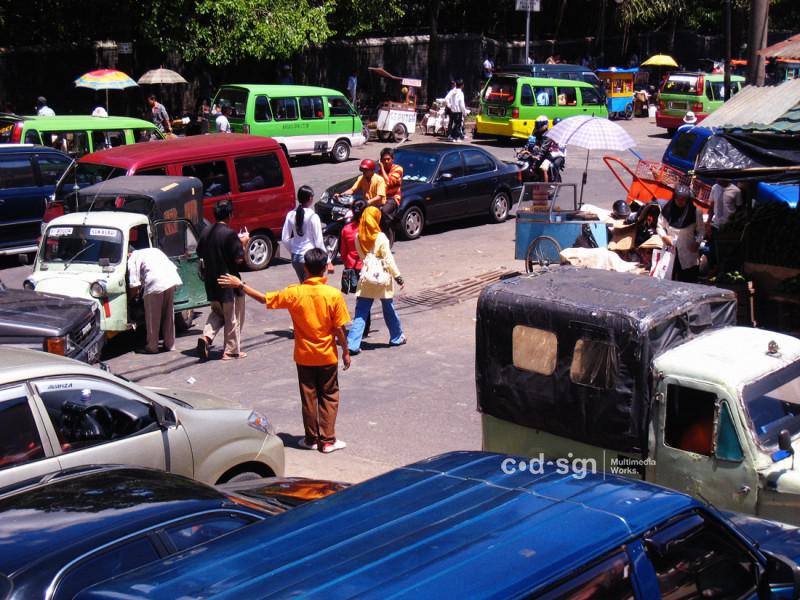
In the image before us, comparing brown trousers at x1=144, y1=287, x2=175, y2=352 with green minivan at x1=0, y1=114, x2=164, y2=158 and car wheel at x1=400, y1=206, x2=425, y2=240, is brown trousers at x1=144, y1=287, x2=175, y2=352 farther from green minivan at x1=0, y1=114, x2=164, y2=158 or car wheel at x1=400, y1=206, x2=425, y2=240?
green minivan at x1=0, y1=114, x2=164, y2=158

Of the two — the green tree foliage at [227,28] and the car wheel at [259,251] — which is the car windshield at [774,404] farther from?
the green tree foliage at [227,28]

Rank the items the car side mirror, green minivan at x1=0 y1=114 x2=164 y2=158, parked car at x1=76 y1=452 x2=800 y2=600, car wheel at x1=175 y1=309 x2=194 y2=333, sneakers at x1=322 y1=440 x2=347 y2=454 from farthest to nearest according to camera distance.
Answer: green minivan at x1=0 y1=114 x2=164 y2=158 → car wheel at x1=175 y1=309 x2=194 y2=333 → sneakers at x1=322 y1=440 x2=347 y2=454 → the car side mirror → parked car at x1=76 y1=452 x2=800 y2=600

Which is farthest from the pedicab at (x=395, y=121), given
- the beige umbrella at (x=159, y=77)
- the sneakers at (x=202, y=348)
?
the sneakers at (x=202, y=348)

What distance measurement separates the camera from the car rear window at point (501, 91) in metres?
27.7

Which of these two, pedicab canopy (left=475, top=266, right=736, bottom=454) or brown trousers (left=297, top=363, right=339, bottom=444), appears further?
brown trousers (left=297, top=363, right=339, bottom=444)

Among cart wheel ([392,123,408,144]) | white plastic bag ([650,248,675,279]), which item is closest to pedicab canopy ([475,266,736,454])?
white plastic bag ([650,248,675,279])

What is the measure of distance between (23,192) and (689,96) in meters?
21.3

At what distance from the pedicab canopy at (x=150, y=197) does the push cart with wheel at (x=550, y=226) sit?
182 inches

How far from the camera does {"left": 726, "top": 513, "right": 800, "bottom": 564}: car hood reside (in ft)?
16.9

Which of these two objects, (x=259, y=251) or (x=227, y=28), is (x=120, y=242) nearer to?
(x=259, y=251)

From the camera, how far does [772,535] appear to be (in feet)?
17.6

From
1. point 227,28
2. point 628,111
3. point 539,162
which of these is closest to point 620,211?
point 539,162

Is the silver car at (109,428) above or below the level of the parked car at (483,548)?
below

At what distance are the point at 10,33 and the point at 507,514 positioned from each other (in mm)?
28874
